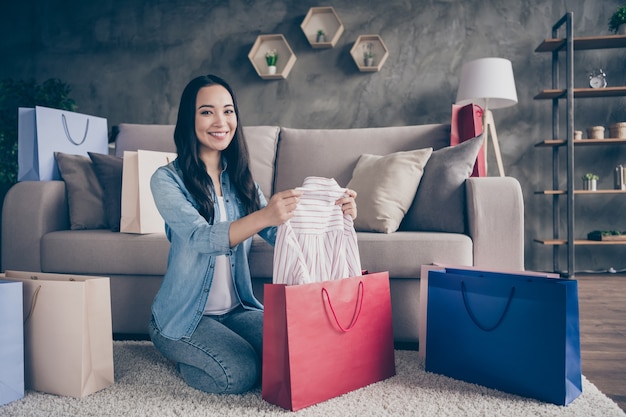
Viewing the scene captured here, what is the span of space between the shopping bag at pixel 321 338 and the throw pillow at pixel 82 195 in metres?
1.25

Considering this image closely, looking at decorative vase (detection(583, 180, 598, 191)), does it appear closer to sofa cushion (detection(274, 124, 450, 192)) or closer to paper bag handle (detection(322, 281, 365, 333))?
sofa cushion (detection(274, 124, 450, 192))

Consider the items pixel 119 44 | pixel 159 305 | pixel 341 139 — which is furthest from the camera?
pixel 119 44

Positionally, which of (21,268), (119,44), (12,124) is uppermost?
(119,44)

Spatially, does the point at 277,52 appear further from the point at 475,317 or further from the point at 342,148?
the point at 475,317

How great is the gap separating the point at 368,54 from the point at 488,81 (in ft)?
3.27

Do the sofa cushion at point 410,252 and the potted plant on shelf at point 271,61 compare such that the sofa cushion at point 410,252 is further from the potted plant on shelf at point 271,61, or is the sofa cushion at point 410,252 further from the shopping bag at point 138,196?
the potted plant on shelf at point 271,61

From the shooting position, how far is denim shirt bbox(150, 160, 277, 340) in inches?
49.9

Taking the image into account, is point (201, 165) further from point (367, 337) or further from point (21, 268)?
point (21, 268)

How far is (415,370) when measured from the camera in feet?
4.81

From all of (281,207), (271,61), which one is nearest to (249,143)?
(281,207)

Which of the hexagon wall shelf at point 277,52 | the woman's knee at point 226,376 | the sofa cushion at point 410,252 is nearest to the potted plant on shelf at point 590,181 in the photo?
the sofa cushion at point 410,252

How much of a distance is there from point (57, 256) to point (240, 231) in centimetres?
110

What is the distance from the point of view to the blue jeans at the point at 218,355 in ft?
4.17

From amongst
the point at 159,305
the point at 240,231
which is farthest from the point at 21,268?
the point at 240,231
